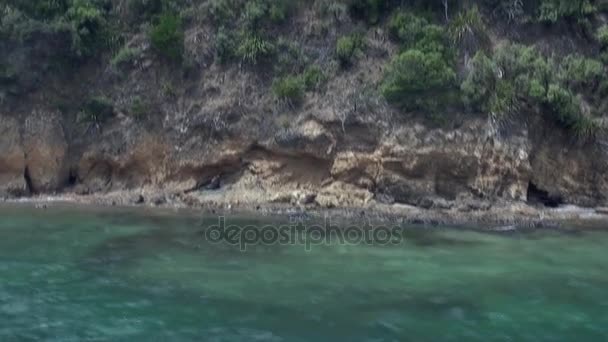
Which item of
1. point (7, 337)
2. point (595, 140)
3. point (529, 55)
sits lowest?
point (7, 337)

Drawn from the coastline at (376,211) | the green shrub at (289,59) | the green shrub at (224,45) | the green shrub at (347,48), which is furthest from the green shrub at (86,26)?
the green shrub at (347,48)

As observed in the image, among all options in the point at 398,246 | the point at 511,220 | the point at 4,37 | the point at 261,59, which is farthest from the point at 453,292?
the point at 4,37

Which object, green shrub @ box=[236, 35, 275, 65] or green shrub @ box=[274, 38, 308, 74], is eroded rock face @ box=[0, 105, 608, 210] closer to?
green shrub @ box=[274, 38, 308, 74]

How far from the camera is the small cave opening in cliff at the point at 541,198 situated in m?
24.5

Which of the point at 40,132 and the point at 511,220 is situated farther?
the point at 40,132

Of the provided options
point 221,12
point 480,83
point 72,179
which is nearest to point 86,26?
point 221,12

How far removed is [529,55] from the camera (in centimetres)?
2533

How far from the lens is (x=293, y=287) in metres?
14.0

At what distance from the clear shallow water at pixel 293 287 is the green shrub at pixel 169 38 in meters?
8.70

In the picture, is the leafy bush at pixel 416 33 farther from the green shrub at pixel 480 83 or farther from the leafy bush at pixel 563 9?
the leafy bush at pixel 563 9

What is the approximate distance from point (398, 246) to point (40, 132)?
13506 mm

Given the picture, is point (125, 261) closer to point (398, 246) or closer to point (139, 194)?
point (398, 246)

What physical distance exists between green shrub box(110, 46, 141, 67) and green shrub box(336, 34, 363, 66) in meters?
6.78

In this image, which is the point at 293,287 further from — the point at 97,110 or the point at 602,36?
the point at 602,36
